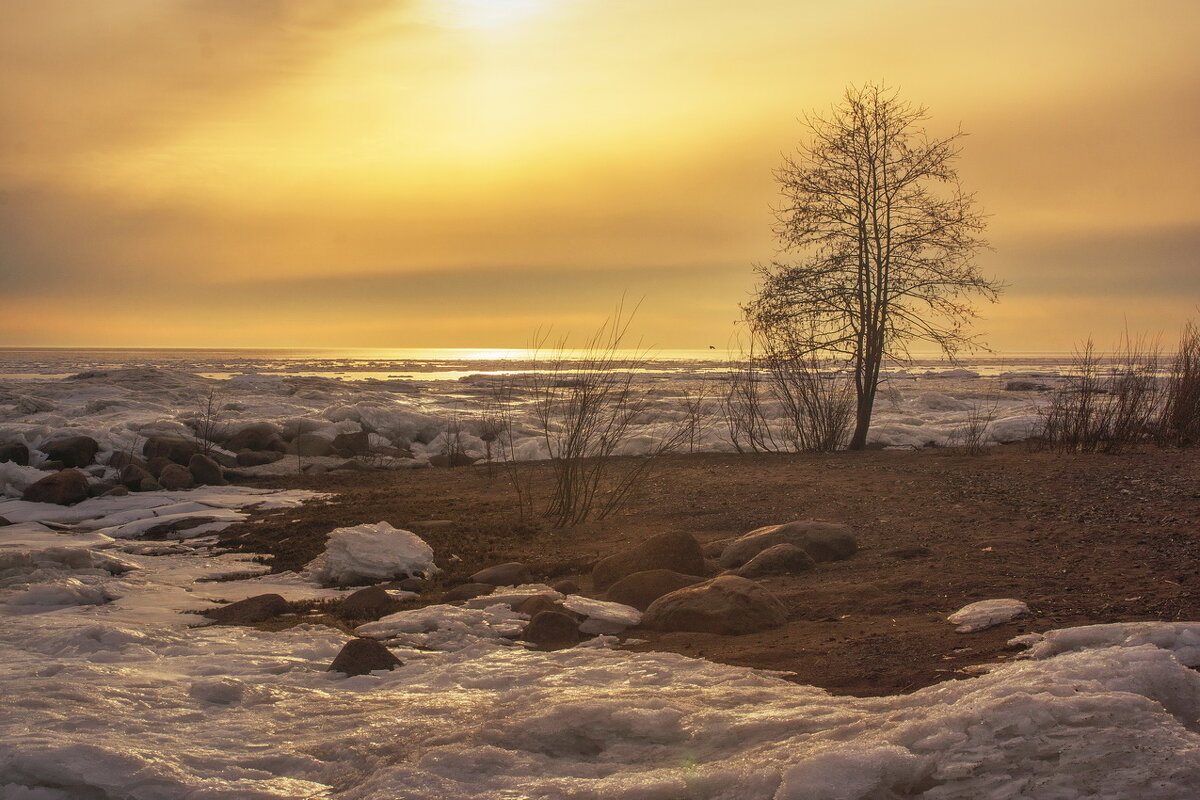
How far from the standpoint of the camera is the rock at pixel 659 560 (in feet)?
19.3

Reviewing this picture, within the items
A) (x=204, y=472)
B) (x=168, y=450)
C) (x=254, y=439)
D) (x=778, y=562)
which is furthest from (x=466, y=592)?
(x=254, y=439)

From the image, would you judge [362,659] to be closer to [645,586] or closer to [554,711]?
[554,711]

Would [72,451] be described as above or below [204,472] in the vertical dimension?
above

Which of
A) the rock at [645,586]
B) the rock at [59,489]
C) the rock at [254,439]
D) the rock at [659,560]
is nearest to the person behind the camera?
the rock at [645,586]

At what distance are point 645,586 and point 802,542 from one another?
1417 mm

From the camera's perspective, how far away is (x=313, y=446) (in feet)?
47.9

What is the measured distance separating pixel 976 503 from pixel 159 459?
1002cm

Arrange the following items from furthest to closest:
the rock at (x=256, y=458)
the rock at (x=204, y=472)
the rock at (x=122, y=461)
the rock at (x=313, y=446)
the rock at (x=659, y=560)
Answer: the rock at (x=313, y=446) < the rock at (x=256, y=458) < the rock at (x=122, y=461) < the rock at (x=204, y=472) < the rock at (x=659, y=560)

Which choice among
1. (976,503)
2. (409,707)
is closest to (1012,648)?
(409,707)

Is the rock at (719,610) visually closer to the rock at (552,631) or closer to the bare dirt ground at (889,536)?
the bare dirt ground at (889,536)

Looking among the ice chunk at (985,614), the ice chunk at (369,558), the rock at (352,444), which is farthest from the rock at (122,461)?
the ice chunk at (985,614)

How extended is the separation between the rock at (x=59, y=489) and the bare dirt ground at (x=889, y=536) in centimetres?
222

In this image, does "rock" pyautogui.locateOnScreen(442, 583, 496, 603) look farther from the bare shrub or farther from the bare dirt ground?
the bare shrub

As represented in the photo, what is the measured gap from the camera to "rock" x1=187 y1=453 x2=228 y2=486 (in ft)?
36.8
